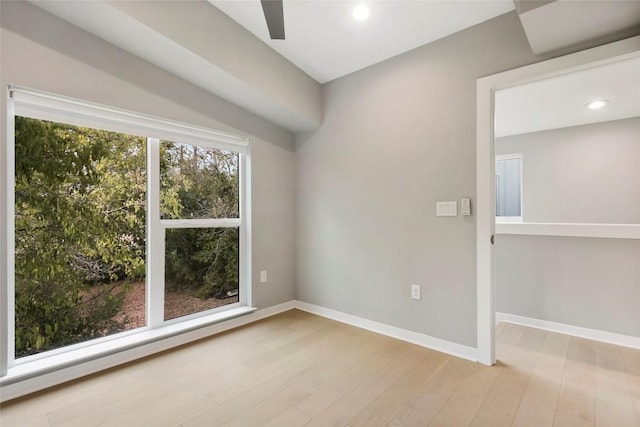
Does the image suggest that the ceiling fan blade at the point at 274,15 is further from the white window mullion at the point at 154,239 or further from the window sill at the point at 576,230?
the window sill at the point at 576,230

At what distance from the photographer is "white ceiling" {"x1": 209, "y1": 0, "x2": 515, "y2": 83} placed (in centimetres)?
211

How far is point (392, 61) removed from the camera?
2697 millimetres

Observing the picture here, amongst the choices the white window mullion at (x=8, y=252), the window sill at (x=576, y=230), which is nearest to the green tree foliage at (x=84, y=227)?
the white window mullion at (x=8, y=252)

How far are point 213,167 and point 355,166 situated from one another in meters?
1.39

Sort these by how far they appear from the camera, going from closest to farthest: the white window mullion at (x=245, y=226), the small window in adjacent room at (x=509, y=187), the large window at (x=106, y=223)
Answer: the large window at (x=106, y=223), the white window mullion at (x=245, y=226), the small window in adjacent room at (x=509, y=187)

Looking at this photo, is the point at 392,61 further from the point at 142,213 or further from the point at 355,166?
the point at 142,213

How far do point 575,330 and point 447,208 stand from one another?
1742 mm

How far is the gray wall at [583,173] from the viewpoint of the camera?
329cm

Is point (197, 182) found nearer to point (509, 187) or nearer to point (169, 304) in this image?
point (169, 304)

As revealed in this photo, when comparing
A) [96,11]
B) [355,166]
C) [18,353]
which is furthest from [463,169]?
[18,353]

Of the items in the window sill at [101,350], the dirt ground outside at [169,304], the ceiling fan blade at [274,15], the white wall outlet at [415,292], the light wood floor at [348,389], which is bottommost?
the light wood floor at [348,389]

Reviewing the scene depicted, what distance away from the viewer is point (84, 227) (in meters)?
2.19

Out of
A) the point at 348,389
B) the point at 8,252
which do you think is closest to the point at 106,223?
the point at 8,252

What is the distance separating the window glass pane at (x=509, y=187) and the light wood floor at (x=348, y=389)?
78.8 inches
